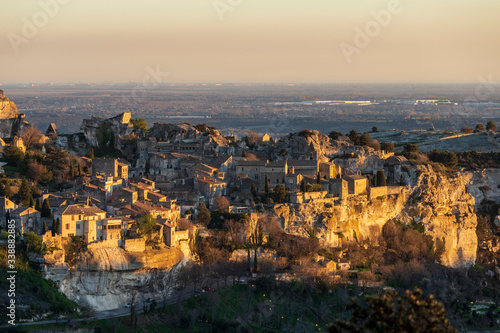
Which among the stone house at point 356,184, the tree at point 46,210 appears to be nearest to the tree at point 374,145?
the stone house at point 356,184

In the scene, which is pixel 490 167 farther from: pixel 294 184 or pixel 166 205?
pixel 166 205

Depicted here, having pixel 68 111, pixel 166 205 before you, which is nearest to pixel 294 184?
pixel 166 205

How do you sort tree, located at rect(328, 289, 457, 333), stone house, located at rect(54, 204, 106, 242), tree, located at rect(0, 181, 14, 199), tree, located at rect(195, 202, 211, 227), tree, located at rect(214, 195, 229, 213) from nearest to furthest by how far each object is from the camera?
tree, located at rect(328, 289, 457, 333)
stone house, located at rect(54, 204, 106, 242)
tree, located at rect(0, 181, 14, 199)
tree, located at rect(195, 202, 211, 227)
tree, located at rect(214, 195, 229, 213)

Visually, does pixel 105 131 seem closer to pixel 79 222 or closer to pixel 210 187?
pixel 210 187

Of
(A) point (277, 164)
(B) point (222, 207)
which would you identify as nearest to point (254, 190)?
(B) point (222, 207)

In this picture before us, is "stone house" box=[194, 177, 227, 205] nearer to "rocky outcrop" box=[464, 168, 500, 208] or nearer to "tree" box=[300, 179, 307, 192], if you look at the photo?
"tree" box=[300, 179, 307, 192]

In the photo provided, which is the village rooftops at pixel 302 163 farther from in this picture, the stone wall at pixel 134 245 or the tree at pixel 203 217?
the stone wall at pixel 134 245

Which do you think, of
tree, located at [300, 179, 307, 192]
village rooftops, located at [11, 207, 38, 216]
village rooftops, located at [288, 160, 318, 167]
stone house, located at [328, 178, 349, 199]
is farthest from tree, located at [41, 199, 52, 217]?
stone house, located at [328, 178, 349, 199]
